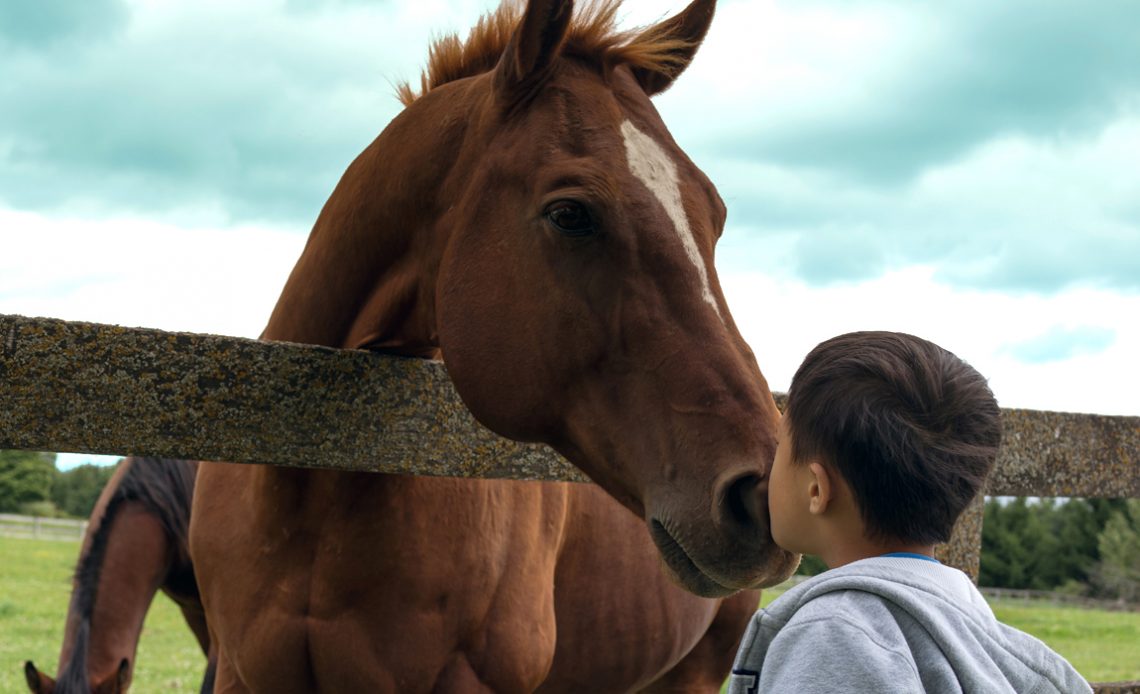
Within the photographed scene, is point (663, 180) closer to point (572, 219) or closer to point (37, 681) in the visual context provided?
point (572, 219)

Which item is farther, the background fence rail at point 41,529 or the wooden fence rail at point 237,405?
the background fence rail at point 41,529

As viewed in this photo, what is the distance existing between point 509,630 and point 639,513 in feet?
2.21

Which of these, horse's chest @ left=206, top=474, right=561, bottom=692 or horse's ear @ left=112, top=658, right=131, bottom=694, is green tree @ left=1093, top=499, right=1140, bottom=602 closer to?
horse's ear @ left=112, top=658, right=131, bottom=694

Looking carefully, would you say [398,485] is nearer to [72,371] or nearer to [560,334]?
[560,334]

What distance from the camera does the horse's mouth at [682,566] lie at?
2.31m

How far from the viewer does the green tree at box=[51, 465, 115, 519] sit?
5982 centimetres

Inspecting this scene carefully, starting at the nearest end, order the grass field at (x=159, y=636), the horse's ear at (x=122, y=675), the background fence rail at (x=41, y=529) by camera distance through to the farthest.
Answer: the horse's ear at (x=122, y=675)
the grass field at (x=159, y=636)
the background fence rail at (x=41, y=529)

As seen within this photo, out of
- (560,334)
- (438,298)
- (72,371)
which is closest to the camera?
(72,371)

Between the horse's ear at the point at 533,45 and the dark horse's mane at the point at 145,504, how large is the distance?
5267mm

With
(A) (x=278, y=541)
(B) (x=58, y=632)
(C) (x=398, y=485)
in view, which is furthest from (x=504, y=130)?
(B) (x=58, y=632)

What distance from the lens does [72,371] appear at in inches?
90.0

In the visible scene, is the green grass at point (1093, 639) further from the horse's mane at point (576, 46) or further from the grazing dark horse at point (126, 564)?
the horse's mane at point (576, 46)

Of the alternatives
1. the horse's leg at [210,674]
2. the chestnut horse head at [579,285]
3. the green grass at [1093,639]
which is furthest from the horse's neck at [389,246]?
the green grass at [1093,639]

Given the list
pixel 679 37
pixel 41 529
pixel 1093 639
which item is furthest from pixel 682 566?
pixel 41 529
